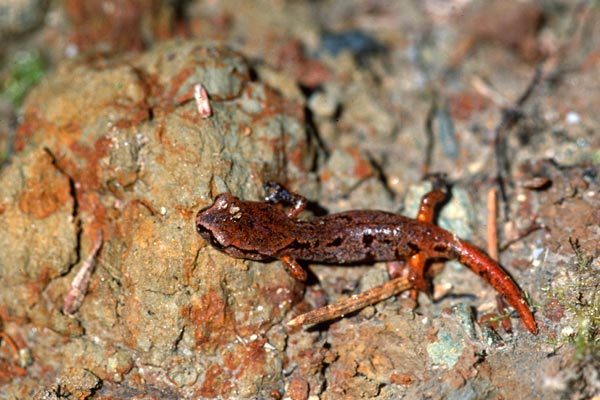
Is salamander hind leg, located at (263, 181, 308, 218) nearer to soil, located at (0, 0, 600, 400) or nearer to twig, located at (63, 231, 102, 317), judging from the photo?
soil, located at (0, 0, 600, 400)

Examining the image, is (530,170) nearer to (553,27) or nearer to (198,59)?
(553,27)

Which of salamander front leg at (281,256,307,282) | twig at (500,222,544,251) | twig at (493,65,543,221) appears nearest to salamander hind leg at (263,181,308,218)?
salamander front leg at (281,256,307,282)

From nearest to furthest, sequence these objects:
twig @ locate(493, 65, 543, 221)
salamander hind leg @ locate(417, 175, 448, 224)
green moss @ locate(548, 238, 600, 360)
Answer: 1. green moss @ locate(548, 238, 600, 360)
2. salamander hind leg @ locate(417, 175, 448, 224)
3. twig @ locate(493, 65, 543, 221)

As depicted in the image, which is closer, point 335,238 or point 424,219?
point 335,238

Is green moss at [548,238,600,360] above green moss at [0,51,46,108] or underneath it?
underneath

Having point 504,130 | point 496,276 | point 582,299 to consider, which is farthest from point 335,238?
point 504,130

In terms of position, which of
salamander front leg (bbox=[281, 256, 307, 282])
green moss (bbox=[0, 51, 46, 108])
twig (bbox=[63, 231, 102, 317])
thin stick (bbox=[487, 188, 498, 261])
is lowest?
twig (bbox=[63, 231, 102, 317])

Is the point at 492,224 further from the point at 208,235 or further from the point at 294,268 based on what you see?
the point at 208,235
